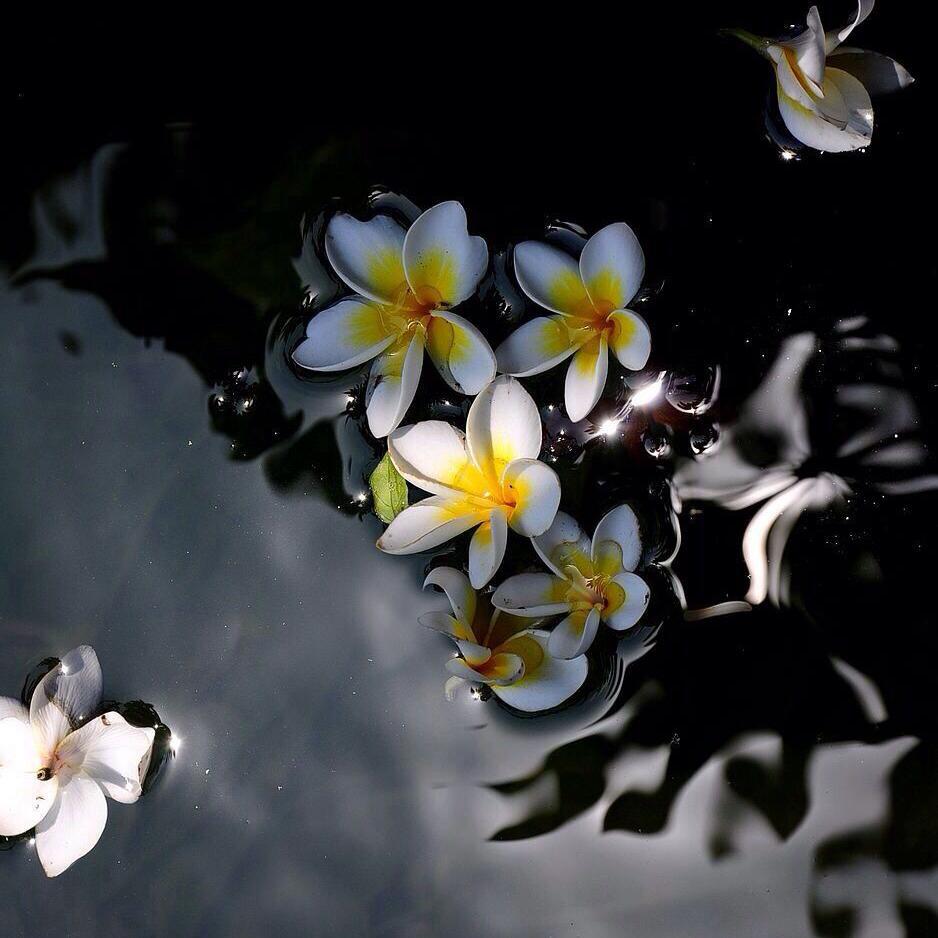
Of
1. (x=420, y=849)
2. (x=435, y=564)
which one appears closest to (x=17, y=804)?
(x=420, y=849)

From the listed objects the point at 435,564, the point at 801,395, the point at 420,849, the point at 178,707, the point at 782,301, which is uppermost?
the point at 782,301

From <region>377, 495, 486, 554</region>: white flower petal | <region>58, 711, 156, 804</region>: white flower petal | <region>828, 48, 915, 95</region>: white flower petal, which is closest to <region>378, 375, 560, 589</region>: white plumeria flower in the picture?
<region>377, 495, 486, 554</region>: white flower petal

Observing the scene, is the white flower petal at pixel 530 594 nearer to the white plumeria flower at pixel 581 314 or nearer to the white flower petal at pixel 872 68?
the white plumeria flower at pixel 581 314

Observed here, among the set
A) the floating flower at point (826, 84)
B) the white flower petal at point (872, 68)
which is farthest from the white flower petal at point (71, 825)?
the white flower petal at point (872, 68)

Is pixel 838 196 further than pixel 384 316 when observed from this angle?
Yes

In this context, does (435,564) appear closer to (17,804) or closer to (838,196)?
(17,804)

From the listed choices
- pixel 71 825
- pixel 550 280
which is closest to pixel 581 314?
pixel 550 280

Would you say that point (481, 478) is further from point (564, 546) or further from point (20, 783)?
point (20, 783)
